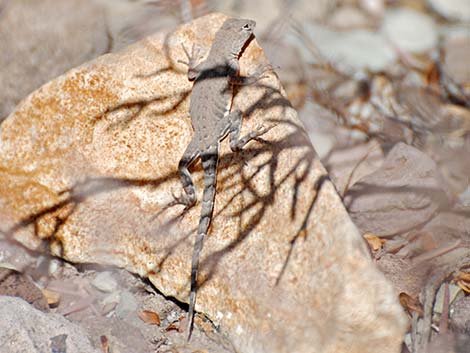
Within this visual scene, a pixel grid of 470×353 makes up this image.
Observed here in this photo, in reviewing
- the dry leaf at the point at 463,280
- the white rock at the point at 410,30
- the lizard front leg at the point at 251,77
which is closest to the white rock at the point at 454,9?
the white rock at the point at 410,30

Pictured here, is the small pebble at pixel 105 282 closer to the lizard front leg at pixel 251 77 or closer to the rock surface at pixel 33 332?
the rock surface at pixel 33 332

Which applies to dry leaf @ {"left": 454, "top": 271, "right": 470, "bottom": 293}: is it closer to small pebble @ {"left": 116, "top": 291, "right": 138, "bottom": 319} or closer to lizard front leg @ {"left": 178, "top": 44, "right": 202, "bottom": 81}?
small pebble @ {"left": 116, "top": 291, "right": 138, "bottom": 319}

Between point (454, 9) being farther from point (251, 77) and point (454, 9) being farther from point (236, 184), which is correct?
point (236, 184)

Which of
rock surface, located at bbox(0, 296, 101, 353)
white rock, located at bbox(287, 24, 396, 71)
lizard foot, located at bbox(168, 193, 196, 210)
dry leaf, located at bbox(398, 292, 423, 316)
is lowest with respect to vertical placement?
rock surface, located at bbox(0, 296, 101, 353)

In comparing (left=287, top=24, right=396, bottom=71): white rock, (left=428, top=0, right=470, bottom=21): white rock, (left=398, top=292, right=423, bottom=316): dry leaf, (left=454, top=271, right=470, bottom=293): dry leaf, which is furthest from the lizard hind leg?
(left=428, top=0, right=470, bottom=21): white rock

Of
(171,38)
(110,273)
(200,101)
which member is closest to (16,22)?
(171,38)

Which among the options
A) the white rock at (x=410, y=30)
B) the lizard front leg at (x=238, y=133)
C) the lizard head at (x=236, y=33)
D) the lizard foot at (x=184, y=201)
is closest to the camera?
the lizard front leg at (x=238, y=133)
